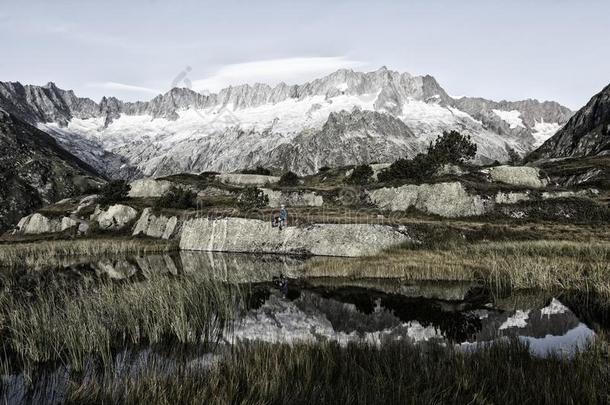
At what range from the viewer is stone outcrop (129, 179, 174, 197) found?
11409cm

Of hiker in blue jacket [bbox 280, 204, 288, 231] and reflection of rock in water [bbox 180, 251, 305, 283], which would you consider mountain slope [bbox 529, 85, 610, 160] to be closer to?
hiker in blue jacket [bbox 280, 204, 288, 231]

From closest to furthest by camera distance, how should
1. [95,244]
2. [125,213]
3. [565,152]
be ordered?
[95,244], [125,213], [565,152]

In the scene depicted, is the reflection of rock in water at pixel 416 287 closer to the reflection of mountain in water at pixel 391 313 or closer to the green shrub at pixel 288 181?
the reflection of mountain in water at pixel 391 313

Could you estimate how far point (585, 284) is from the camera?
84.8ft

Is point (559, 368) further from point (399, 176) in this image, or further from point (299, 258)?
point (399, 176)

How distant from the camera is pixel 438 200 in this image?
6681cm

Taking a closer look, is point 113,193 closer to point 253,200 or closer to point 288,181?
point 288,181

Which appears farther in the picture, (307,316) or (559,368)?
(307,316)

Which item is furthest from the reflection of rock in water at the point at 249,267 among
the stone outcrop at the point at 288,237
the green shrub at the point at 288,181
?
the green shrub at the point at 288,181

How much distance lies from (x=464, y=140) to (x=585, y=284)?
8727 cm

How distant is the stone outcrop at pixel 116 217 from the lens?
282 ft

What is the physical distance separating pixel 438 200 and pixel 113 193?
256 feet

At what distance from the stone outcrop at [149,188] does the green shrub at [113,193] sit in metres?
5.59

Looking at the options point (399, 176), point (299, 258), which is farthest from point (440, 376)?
point (399, 176)
